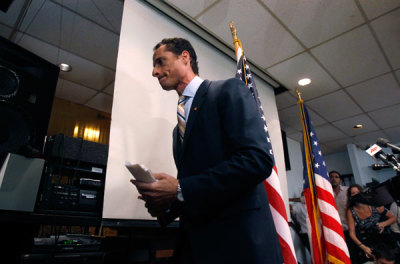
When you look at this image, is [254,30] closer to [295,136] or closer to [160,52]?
[160,52]

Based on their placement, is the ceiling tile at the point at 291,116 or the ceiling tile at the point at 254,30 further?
the ceiling tile at the point at 291,116

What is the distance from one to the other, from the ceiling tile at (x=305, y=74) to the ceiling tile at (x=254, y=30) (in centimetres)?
18

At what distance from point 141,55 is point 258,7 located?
1.27 metres

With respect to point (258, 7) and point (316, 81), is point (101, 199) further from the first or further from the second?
point (316, 81)

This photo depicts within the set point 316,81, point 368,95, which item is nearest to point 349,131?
point 368,95

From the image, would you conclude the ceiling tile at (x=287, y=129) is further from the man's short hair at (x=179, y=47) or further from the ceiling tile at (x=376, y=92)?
the man's short hair at (x=179, y=47)

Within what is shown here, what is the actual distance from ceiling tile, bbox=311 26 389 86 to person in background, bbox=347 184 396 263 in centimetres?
174

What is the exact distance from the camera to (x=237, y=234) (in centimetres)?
75

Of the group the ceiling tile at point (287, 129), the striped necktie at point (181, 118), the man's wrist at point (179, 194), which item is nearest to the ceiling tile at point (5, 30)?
the striped necktie at point (181, 118)

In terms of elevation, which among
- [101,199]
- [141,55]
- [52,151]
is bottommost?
[101,199]

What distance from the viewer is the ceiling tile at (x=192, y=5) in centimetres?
239

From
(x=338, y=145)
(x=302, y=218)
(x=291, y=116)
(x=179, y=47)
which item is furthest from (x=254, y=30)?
(x=338, y=145)

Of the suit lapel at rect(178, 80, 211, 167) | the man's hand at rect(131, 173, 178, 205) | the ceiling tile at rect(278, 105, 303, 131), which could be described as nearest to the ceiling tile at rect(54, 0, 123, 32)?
the suit lapel at rect(178, 80, 211, 167)

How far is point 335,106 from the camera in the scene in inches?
175
